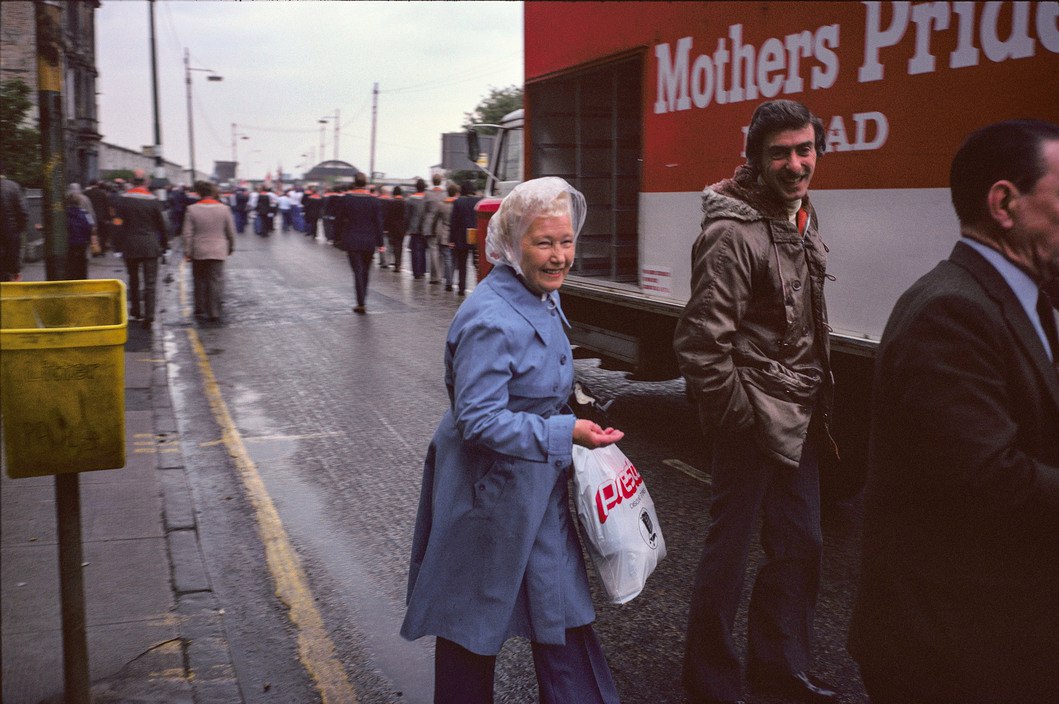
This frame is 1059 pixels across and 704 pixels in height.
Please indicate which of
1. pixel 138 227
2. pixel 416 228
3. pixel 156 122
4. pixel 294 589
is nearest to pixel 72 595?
pixel 294 589

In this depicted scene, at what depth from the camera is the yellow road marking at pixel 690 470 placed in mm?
5965

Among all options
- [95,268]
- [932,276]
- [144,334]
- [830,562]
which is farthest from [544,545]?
[95,268]

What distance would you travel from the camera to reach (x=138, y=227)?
1193 centimetres

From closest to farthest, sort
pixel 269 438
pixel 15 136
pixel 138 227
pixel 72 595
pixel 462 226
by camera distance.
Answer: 1. pixel 72 595
2. pixel 269 438
3. pixel 138 227
4. pixel 15 136
5. pixel 462 226

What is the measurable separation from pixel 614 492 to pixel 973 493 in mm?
1042

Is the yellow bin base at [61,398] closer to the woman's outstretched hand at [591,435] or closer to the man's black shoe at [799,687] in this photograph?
the woman's outstretched hand at [591,435]

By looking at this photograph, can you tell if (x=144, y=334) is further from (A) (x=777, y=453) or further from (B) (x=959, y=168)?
(B) (x=959, y=168)

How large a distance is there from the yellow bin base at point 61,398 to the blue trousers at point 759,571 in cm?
190

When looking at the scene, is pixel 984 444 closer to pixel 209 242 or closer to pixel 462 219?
pixel 209 242

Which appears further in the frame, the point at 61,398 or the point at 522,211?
the point at 61,398

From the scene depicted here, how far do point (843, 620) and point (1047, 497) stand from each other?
2.56m

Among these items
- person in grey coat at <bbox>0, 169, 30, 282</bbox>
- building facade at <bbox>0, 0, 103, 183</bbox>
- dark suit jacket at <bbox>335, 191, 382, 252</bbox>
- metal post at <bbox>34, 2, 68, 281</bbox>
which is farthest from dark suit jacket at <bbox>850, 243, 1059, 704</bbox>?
building facade at <bbox>0, 0, 103, 183</bbox>

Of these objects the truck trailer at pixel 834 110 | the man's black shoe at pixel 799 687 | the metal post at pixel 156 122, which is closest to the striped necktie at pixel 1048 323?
the man's black shoe at pixel 799 687

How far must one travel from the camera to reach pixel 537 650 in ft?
8.48
